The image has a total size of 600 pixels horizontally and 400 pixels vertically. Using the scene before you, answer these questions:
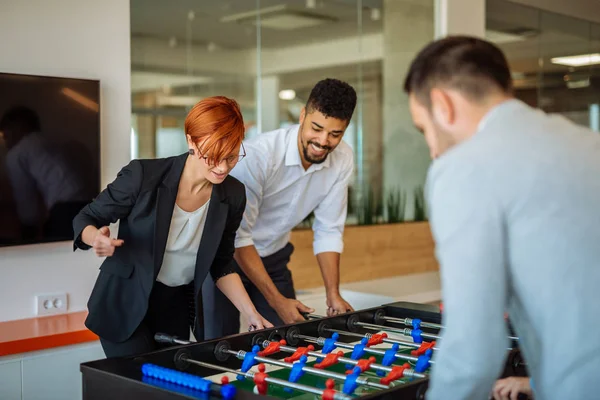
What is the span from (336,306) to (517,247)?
187cm

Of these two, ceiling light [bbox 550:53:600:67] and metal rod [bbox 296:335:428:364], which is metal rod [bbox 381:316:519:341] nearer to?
metal rod [bbox 296:335:428:364]

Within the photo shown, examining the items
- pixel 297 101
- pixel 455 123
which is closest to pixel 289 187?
pixel 455 123

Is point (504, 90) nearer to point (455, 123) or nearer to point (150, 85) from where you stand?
point (455, 123)

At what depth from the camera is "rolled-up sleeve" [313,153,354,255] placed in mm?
3408

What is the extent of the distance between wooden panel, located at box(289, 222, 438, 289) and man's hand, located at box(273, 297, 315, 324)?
97.8 inches

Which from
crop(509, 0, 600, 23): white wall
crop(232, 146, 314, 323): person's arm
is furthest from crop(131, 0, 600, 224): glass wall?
crop(232, 146, 314, 323): person's arm

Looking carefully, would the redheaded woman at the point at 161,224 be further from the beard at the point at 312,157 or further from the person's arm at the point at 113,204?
the beard at the point at 312,157

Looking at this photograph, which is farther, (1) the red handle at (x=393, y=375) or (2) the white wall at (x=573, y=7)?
(2) the white wall at (x=573, y=7)

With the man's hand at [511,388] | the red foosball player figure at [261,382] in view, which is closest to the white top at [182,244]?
the red foosball player figure at [261,382]

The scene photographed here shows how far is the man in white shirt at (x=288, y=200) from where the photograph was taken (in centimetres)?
296

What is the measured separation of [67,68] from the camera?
3912 mm

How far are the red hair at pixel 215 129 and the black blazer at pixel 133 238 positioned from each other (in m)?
0.18

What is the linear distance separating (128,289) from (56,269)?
157 cm

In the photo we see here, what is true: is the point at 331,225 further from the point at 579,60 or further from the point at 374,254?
the point at 579,60
